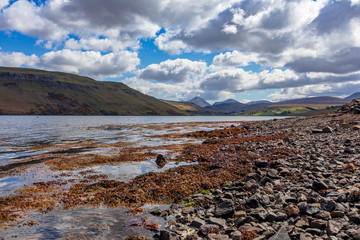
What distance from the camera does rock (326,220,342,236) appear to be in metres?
7.11

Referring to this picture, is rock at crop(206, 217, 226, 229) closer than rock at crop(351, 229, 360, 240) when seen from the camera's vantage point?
No

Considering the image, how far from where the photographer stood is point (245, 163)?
20.5 m

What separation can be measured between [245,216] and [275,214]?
4.18 feet

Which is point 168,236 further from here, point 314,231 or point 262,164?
point 262,164

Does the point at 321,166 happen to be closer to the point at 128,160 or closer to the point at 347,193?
the point at 347,193

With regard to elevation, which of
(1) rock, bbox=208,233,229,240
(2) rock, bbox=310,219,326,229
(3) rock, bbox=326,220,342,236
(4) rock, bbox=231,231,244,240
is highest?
(3) rock, bbox=326,220,342,236

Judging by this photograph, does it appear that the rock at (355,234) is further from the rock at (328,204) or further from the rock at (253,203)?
the rock at (253,203)

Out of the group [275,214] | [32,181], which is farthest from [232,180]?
[32,181]

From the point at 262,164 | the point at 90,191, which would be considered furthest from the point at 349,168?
the point at 90,191

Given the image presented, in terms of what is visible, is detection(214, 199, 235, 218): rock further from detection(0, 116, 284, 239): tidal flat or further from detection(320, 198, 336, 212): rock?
detection(320, 198, 336, 212): rock

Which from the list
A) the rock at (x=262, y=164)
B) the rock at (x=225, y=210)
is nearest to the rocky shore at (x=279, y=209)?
the rock at (x=225, y=210)

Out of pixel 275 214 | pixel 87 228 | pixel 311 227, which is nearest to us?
pixel 311 227

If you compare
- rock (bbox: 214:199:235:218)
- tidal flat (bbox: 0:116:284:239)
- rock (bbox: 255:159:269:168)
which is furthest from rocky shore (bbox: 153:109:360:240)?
rock (bbox: 255:159:269:168)

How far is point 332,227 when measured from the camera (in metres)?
7.25
